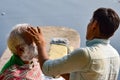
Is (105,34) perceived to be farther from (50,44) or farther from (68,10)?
(68,10)

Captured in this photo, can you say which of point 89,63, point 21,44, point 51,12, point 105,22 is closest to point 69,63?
point 89,63

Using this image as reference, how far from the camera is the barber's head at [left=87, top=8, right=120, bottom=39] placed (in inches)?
74.5

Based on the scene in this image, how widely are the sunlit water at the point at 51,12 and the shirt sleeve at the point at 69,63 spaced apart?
13.7 ft

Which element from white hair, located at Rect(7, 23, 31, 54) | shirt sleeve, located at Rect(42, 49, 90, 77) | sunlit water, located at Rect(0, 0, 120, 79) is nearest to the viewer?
shirt sleeve, located at Rect(42, 49, 90, 77)

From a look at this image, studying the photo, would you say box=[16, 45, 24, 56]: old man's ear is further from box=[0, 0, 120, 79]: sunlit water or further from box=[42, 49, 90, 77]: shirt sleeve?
box=[0, 0, 120, 79]: sunlit water

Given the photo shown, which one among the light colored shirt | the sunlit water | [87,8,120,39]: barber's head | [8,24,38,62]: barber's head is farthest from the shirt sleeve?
the sunlit water

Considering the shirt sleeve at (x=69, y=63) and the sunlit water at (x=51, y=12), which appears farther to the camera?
the sunlit water at (x=51, y=12)

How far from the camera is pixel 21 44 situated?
2465mm

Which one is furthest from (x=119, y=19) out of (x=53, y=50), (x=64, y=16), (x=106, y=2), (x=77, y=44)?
(x=106, y=2)

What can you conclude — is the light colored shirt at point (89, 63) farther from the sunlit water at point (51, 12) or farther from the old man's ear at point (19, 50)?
the sunlit water at point (51, 12)

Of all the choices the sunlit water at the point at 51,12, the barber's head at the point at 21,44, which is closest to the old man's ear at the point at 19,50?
the barber's head at the point at 21,44

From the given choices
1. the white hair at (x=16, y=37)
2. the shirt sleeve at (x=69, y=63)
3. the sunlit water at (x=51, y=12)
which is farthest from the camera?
the sunlit water at (x=51, y=12)

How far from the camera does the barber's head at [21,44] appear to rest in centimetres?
244

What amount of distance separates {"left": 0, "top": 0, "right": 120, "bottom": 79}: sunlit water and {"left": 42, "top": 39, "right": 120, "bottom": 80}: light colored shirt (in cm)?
411
